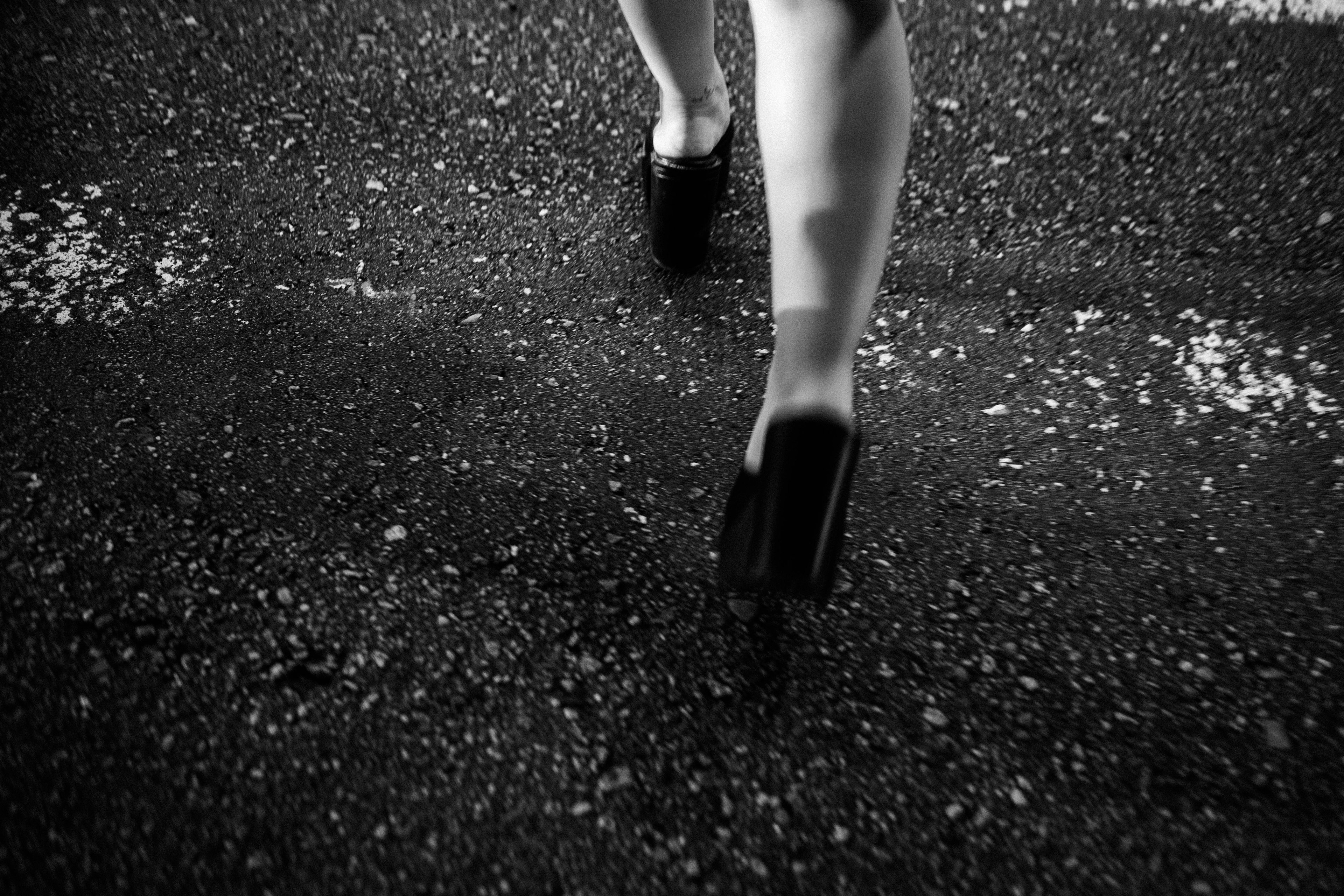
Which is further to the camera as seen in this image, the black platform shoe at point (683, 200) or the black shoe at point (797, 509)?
the black platform shoe at point (683, 200)

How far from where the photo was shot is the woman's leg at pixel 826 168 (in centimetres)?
69

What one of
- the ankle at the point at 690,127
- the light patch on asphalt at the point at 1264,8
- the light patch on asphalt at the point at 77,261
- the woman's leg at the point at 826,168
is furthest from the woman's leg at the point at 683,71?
the light patch on asphalt at the point at 1264,8

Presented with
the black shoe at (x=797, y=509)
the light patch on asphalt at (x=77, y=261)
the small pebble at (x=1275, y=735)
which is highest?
the light patch on asphalt at (x=77, y=261)

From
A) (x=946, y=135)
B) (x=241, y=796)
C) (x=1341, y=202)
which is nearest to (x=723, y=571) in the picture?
(x=241, y=796)

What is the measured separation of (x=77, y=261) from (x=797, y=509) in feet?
4.01

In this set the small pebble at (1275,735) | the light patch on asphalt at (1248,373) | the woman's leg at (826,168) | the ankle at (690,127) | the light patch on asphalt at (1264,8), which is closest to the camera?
the woman's leg at (826,168)

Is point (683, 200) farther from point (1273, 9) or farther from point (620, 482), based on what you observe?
point (1273, 9)

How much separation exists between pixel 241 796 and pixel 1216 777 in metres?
0.86

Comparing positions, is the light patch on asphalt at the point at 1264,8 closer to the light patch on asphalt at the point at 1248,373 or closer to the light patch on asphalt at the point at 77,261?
the light patch on asphalt at the point at 1248,373

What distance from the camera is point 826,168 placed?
0.71 metres

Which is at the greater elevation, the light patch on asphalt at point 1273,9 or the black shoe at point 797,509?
the light patch on asphalt at point 1273,9

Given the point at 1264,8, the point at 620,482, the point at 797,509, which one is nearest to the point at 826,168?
the point at 797,509

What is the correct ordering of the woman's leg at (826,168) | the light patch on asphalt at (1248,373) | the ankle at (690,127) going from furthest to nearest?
the ankle at (690,127) → the light patch on asphalt at (1248,373) → the woman's leg at (826,168)

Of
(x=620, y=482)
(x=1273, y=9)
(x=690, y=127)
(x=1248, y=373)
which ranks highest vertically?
(x=1273, y=9)
